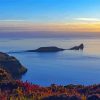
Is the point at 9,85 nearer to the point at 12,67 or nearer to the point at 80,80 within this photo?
the point at 80,80

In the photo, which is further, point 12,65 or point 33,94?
point 12,65

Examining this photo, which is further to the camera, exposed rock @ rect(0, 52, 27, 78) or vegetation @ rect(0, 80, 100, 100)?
exposed rock @ rect(0, 52, 27, 78)

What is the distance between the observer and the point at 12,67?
85.9 m

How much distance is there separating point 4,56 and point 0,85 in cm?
7203

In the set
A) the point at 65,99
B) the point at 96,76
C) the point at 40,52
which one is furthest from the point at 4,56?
the point at 65,99

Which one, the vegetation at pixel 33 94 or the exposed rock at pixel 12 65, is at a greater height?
the vegetation at pixel 33 94

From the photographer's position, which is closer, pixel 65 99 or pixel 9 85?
pixel 65 99

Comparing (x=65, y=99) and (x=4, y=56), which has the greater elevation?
(x=65, y=99)

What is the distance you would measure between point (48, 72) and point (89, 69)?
9446 mm

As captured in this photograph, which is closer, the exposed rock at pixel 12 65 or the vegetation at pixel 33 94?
the vegetation at pixel 33 94

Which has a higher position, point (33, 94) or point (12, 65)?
point (33, 94)

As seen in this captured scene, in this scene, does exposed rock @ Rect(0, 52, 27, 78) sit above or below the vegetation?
below

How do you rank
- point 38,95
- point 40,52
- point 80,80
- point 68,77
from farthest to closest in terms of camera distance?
point 40,52, point 68,77, point 80,80, point 38,95

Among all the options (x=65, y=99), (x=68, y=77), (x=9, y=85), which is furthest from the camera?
(x=68, y=77)
